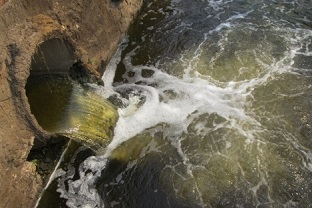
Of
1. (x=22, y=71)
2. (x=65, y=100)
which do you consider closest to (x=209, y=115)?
(x=65, y=100)

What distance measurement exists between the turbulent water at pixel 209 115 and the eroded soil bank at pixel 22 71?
0.83 metres

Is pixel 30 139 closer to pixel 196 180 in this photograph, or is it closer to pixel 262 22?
pixel 196 180

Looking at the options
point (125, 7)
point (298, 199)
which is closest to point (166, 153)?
point (298, 199)

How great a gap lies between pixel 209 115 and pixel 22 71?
3695mm

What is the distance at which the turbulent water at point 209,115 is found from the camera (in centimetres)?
555

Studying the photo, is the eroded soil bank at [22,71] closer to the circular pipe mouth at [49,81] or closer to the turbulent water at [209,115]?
the circular pipe mouth at [49,81]

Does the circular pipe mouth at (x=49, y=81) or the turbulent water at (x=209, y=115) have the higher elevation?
the circular pipe mouth at (x=49, y=81)

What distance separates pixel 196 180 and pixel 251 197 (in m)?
0.95

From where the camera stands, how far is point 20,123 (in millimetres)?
5336

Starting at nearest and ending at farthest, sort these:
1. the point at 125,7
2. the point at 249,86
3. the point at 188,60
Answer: the point at 249,86, the point at 188,60, the point at 125,7

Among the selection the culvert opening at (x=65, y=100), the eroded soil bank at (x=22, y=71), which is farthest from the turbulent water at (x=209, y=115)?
the eroded soil bank at (x=22, y=71)

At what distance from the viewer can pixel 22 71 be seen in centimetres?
542

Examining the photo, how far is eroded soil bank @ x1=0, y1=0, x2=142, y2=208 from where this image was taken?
5059mm

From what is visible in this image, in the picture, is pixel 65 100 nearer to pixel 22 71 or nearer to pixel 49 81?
pixel 49 81
